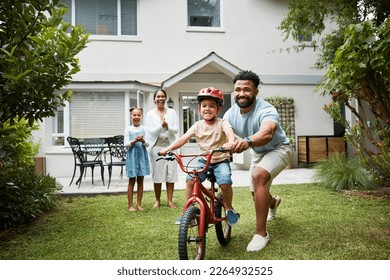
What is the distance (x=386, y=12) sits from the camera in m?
4.89

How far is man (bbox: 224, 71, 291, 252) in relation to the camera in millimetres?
2514

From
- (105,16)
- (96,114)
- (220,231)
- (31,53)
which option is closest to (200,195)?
(220,231)

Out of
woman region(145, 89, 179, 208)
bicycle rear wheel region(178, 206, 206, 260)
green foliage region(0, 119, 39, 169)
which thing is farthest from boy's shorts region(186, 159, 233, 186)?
green foliage region(0, 119, 39, 169)

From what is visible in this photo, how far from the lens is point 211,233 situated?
306cm

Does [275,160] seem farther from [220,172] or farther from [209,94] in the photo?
[209,94]

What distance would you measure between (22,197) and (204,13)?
23.4 ft

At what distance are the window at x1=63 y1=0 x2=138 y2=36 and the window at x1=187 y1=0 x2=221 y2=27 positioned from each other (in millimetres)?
1516

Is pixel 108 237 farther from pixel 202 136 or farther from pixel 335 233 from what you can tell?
pixel 335 233

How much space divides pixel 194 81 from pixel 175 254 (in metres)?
7.06

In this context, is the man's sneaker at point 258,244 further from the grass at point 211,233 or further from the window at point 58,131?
the window at point 58,131

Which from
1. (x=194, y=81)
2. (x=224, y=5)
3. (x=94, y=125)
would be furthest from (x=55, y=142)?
(x=224, y=5)

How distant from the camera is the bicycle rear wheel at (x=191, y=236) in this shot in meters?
2.05
